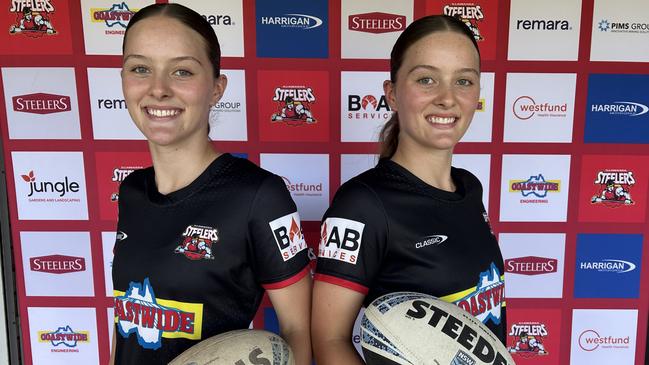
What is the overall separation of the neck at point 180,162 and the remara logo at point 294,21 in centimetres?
93

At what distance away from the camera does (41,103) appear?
1832 mm

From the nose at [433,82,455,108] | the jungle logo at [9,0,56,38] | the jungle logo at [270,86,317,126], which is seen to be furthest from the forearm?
the jungle logo at [9,0,56,38]

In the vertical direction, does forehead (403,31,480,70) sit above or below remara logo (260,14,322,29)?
below

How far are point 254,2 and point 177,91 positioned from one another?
1.00 m

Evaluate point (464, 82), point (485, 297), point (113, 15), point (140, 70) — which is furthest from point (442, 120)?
point (113, 15)

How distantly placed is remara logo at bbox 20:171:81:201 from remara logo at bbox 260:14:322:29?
0.99 meters

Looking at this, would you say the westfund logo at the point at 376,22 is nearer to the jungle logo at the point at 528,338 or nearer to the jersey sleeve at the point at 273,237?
the jersey sleeve at the point at 273,237

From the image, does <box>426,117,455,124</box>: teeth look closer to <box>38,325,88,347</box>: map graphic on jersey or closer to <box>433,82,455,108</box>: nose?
<box>433,82,455,108</box>: nose

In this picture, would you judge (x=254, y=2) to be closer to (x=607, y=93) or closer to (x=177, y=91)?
(x=177, y=91)

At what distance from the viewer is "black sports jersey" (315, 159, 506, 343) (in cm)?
94

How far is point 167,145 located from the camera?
0.98 m

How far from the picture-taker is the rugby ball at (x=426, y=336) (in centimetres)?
82

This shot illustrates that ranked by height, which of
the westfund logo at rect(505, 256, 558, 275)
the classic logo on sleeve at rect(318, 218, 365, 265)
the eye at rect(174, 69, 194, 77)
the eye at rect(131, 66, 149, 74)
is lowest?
the westfund logo at rect(505, 256, 558, 275)

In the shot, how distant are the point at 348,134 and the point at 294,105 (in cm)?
24
